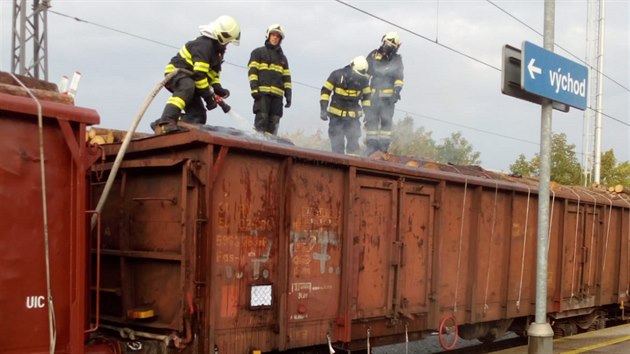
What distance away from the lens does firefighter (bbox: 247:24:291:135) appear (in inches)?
325

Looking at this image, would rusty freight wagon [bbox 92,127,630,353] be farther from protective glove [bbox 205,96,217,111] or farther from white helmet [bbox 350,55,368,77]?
white helmet [bbox 350,55,368,77]

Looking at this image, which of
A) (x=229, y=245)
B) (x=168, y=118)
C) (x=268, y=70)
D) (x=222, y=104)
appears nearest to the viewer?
(x=229, y=245)

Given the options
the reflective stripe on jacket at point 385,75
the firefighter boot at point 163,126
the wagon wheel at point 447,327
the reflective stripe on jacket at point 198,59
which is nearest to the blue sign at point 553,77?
the wagon wheel at point 447,327

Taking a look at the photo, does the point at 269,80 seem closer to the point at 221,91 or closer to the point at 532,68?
the point at 221,91

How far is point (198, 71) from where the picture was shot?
19.9 feet

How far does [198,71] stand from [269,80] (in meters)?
2.39

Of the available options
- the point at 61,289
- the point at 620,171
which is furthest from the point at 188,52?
the point at 620,171

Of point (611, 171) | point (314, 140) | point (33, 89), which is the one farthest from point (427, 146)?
point (33, 89)

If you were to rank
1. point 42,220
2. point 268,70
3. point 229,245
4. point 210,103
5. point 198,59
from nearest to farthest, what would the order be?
1. point 42,220
2. point 229,245
3. point 198,59
4. point 210,103
5. point 268,70

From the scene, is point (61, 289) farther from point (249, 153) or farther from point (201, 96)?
point (201, 96)

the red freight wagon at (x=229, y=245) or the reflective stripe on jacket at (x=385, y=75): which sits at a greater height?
the reflective stripe on jacket at (x=385, y=75)

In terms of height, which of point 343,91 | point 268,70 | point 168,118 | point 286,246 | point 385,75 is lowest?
point 286,246

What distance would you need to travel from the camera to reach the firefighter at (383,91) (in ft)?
33.0

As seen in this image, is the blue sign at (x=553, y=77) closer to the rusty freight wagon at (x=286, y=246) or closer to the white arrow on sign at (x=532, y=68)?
the white arrow on sign at (x=532, y=68)
